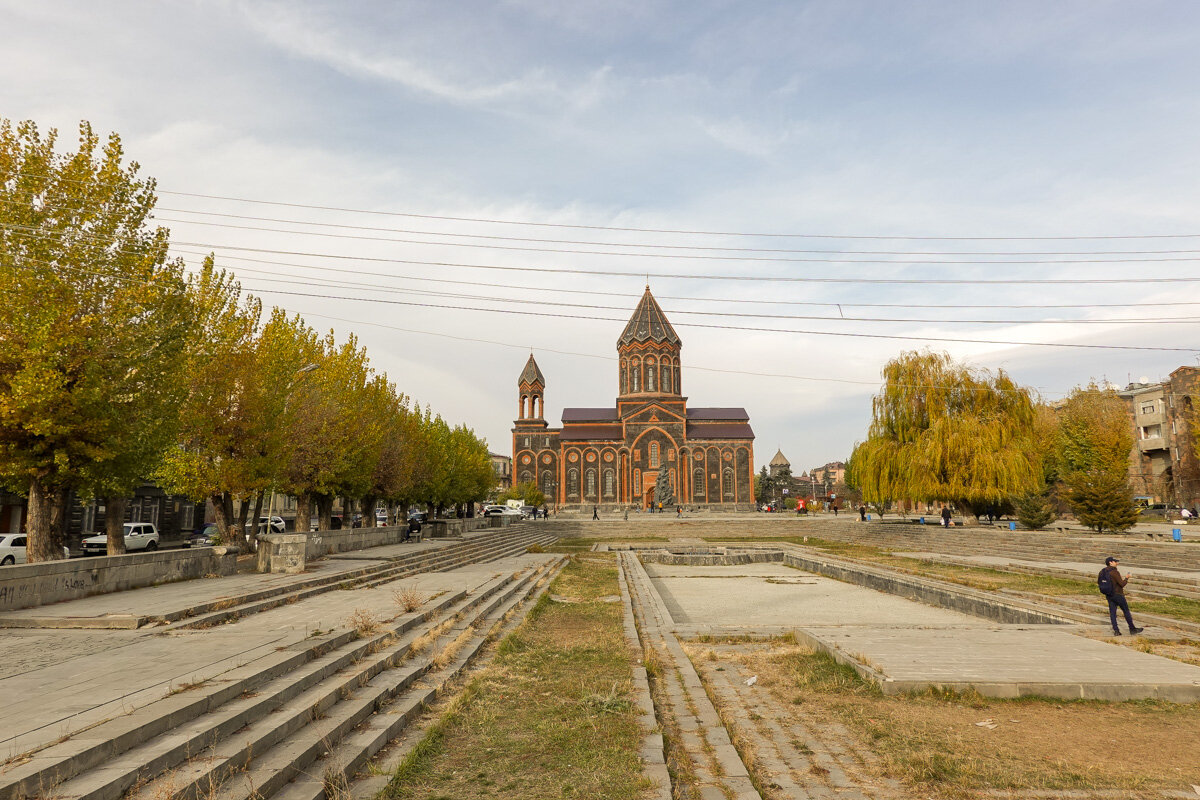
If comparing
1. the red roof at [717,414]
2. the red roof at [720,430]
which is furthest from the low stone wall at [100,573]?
the red roof at [717,414]

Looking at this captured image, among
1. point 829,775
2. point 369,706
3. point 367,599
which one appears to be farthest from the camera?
point 367,599

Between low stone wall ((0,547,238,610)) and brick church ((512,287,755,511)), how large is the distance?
192 ft

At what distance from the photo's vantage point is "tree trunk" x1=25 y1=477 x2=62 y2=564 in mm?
13938

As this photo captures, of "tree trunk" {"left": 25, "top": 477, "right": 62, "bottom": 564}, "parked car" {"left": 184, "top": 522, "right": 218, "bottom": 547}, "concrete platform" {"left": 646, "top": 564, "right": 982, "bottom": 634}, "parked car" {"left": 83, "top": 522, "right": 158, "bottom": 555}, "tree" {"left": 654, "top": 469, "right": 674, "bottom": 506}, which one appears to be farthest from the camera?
"tree" {"left": 654, "top": 469, "right": 674, "bottom": 506}

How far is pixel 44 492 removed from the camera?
46.1 ft

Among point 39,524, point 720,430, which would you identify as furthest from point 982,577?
point 720,430

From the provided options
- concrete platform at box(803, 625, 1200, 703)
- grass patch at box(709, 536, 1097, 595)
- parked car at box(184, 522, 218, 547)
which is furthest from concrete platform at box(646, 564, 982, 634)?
parked car at box(184, 522, 218, 547)

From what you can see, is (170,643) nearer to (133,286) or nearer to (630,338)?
(133,286)

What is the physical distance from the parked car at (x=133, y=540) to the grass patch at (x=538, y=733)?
23560mm

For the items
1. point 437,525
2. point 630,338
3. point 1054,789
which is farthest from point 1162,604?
point 630,338

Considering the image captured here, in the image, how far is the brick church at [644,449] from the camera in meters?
74.8

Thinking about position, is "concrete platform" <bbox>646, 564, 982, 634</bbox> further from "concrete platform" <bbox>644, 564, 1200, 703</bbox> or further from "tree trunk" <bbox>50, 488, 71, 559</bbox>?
"tree trunk" <bbox>50, 488, 71, 559</bbox>

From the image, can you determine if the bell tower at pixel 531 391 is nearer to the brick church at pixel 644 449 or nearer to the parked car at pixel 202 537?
the brick church at pixel 644 449

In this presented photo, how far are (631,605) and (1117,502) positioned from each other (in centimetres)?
2377
